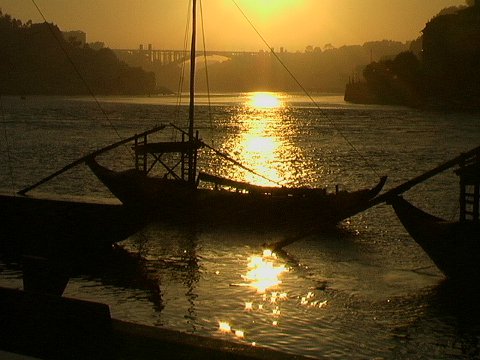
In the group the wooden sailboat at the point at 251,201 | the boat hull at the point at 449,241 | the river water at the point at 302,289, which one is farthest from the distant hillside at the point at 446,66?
the boat hull at the point at 449,241

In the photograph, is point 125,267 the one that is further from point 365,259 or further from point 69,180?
point 69,180

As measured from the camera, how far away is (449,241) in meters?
15.4

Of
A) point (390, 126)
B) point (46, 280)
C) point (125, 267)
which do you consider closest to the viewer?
point (46, 280)

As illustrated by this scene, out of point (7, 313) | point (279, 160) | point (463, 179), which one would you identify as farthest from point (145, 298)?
point (279, 160)

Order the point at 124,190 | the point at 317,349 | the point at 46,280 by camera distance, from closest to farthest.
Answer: the point at 46,280 → the point at 317,349 → the point at 124,190

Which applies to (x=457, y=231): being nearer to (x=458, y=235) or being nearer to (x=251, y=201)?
(x=458, y=235)

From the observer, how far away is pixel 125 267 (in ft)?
58.3

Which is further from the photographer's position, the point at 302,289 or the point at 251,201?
the point at 251,201

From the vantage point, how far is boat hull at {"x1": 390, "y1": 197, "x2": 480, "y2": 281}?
1506cm

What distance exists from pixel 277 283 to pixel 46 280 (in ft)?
33.1

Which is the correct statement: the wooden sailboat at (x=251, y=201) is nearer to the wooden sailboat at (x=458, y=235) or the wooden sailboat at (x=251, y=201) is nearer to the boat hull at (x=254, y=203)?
the boat hull at (x=254, y=203)

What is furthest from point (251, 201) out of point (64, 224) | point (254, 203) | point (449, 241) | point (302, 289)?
point (449, 241)

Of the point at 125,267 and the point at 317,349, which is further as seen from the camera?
the point at 125,267

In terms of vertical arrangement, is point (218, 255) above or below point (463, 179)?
below
